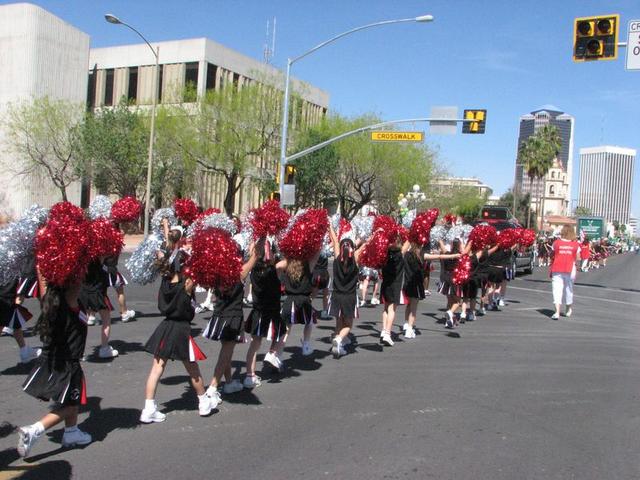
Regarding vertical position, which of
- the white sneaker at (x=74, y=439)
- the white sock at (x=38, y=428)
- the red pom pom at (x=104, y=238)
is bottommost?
the white sneaker at (x=74, y=439)

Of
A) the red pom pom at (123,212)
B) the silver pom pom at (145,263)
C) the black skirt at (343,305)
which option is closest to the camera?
the silver pom pom at (145,263)

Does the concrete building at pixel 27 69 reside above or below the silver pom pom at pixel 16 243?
above

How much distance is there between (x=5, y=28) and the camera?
40688 millimetres

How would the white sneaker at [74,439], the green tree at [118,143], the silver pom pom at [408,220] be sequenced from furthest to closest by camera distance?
1. the green tree at [118,143]
2. the silver pom pom at [408,220]
3. the white sneaker at [74,439]

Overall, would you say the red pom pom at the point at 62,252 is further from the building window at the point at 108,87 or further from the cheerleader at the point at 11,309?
the building window at the point at 108,87

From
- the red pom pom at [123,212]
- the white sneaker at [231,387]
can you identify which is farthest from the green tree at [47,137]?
the white sneaker at [231,387]

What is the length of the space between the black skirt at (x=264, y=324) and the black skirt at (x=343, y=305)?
1547 millimetres

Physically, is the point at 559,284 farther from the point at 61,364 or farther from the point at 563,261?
the point at 61,364

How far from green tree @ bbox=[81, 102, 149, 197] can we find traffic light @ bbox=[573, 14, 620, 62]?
28.8 metres

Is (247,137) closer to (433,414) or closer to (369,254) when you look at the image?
(369,254)

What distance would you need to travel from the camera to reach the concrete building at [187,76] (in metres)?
40.4

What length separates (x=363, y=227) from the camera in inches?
375

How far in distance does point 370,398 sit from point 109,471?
9.01ft

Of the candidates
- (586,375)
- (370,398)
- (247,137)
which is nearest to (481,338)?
(586,375)
